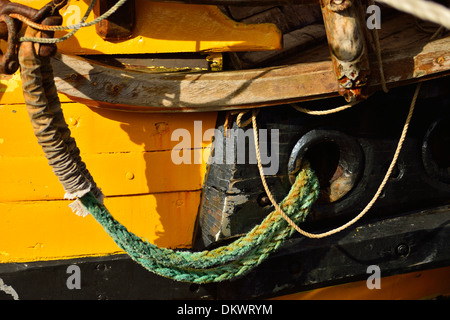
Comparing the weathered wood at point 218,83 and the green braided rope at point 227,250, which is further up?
the weathered wood at point 218,83

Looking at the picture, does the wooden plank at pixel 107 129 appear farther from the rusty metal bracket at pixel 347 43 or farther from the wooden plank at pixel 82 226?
the rusty metal bracket at pixel 347 43

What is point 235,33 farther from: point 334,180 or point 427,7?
point 427,7

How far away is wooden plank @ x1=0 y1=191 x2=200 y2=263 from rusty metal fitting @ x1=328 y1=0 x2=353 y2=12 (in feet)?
3.16

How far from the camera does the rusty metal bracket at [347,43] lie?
208 cm

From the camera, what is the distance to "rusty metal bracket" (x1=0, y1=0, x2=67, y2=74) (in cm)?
195

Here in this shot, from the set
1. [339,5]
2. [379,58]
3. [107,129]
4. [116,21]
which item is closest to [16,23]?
[116,21]

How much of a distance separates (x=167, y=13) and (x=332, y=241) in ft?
3.97

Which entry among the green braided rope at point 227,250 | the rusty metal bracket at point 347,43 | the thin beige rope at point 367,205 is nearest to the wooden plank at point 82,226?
the green braided rope at point 227,250

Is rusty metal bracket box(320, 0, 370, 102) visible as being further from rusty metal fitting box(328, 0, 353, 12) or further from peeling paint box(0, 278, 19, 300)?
peeling paint box(0, 278, 19, 300)

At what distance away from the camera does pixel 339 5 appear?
2.05 m

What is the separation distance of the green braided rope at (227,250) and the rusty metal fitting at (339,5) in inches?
29.0

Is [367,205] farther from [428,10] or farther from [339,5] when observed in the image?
[428,10]

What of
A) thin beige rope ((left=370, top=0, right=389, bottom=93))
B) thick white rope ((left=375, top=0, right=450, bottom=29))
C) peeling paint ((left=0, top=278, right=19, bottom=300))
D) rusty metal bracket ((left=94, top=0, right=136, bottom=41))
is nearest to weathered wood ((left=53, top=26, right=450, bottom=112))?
thin beige rope ((left=370, top=0, right=389, bottom=93))

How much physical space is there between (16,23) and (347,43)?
1.14 metres
